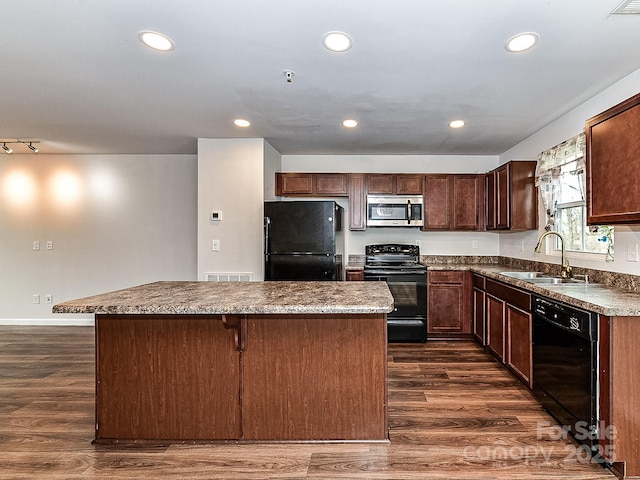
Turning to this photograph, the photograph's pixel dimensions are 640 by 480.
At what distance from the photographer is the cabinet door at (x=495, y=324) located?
3315 millimetres

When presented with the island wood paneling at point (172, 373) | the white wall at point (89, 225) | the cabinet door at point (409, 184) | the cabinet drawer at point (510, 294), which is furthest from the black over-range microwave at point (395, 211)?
the island wood paneling at point (172, 373)

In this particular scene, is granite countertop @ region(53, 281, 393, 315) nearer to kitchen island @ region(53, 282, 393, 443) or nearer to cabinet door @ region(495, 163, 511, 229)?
kitchen island @ region(53, 282, 393, 443)

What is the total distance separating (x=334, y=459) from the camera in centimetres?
197

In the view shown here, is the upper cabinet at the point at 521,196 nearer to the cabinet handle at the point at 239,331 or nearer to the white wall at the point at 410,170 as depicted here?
the white wall at the point at 410,170

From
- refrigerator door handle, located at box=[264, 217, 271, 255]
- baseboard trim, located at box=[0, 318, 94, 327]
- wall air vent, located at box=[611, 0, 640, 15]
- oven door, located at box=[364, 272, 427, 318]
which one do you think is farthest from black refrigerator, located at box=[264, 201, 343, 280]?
baseboard trim, located at box=[0, 318, 94, 327]

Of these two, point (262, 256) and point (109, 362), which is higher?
point (262, 256)

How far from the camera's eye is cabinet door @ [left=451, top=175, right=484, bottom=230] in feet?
14.9

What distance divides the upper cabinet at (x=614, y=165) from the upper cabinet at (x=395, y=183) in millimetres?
2291

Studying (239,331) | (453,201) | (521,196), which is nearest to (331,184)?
(453,201)

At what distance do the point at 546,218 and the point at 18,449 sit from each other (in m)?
4.49

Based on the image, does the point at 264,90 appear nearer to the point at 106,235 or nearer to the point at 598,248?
the point at 598,248

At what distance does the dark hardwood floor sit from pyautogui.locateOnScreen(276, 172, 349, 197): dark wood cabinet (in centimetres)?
241

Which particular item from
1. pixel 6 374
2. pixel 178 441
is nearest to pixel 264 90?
pixel 178 441

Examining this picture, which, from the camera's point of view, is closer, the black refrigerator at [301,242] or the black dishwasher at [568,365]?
the black dishwasher at [568,365]
